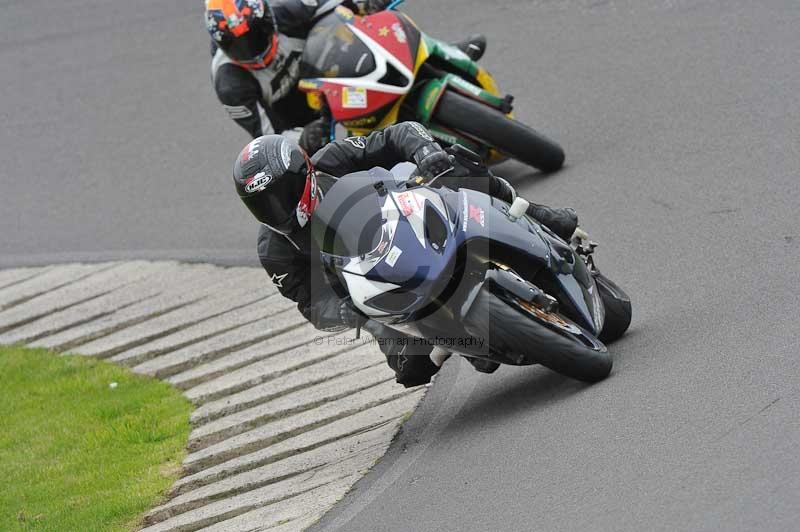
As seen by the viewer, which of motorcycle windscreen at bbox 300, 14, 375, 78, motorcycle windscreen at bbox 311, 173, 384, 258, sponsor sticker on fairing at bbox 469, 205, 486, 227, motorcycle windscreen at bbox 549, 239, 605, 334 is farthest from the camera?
motorcycle windscreen at bbox 300, 14, 375, 78

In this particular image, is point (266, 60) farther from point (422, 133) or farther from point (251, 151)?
point (251, 151)

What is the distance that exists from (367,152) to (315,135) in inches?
98.2

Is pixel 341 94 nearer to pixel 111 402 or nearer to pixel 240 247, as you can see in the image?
pixel 240 247

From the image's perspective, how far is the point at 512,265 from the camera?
5754 millimetres

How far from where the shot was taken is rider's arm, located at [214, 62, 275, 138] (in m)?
8.77

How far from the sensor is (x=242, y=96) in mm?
8758

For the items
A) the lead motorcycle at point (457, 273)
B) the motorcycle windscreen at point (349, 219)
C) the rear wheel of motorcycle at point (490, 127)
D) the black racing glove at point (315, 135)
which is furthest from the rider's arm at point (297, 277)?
the rear wheel of motorcycle at point (490, 127)

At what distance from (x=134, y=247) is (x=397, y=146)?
4.61 metres

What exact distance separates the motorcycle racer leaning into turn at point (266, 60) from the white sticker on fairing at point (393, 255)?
3.51 metres

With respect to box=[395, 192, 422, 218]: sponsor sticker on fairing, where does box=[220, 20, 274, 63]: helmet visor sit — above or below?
below

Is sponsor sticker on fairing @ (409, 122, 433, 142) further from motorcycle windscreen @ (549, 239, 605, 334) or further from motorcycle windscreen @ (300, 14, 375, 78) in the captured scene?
motorcycle windscreen @ (300, 14, 375, 78)

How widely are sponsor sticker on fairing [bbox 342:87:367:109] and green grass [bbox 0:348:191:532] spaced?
7.62 feet

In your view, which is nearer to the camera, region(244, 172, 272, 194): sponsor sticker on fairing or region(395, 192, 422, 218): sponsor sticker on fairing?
region(395, 192, 422, 218): sponsor sticker on fairing

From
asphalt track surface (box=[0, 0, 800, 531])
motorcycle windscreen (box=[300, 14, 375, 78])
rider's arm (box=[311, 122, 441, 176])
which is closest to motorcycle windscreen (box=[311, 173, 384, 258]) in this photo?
rider's arm (box=[311, 122, 441, 176])
